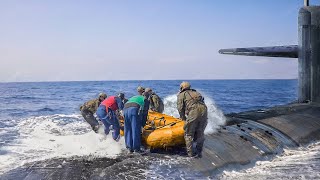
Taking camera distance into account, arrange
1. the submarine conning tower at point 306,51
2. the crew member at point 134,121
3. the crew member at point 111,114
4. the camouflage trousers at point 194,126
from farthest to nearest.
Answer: the submarine conning tower at point 306,51, the crew member at point 111,114, the crew member at point 134,121, the camouflage trousers at point 194,126

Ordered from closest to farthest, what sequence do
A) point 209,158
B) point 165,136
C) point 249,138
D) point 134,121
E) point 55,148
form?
point 165,136
point 209,158
point 134,121
point 55,148
point 249,138

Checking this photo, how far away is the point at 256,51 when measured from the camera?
56.5 feet

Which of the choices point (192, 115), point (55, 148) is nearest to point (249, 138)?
point (192, 115)

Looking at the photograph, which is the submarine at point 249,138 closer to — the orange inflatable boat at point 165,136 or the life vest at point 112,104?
the orange inflatable boat at point 165,136

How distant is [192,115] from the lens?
839 cm

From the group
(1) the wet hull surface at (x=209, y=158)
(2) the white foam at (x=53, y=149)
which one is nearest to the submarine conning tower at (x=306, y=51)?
(1) the wet hull surface at (x=209, y=158)

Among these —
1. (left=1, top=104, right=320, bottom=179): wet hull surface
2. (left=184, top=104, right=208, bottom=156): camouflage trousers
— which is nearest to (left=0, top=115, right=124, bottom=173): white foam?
(left=1, top=104, right=320, bottom=179): wet hull surface

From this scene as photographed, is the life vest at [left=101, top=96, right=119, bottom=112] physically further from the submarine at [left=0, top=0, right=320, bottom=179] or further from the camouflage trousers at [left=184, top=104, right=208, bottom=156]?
the camouflage trousers at [left=184, top=104, right=208, bottom=156]

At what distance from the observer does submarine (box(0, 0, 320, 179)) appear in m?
7.60

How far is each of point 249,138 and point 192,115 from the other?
341cm

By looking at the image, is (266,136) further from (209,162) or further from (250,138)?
(209,162)

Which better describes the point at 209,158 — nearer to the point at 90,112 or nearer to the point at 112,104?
the point at 112,104

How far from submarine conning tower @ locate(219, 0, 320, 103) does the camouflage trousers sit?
30.6 feet

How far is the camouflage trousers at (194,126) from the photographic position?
8391 millimetres
